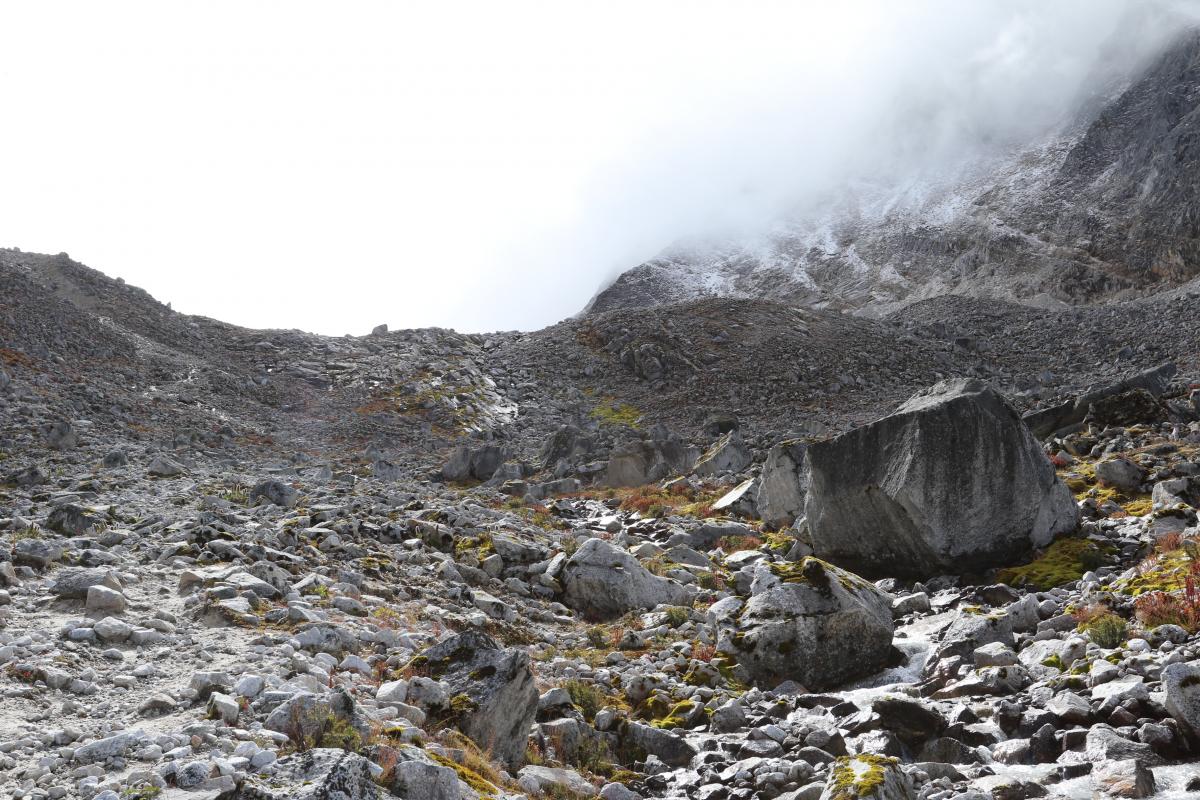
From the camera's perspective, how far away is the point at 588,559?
19.2m

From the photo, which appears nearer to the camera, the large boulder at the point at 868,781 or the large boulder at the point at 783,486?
the large boulder at the point at 868,781

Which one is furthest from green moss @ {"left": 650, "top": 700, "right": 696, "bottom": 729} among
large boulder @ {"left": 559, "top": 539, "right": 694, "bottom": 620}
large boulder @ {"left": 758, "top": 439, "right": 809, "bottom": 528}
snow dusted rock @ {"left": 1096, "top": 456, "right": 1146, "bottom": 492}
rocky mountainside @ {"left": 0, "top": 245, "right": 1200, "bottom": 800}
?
snow dusted rock @ {"left": 1096, "top": 456, "right": 1146, "bottom": 492}

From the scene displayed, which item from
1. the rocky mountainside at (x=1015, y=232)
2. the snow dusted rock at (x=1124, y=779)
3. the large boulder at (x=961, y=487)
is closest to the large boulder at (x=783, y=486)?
the large boulder at (x=961, y=487)

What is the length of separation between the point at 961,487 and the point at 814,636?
573 centimetres

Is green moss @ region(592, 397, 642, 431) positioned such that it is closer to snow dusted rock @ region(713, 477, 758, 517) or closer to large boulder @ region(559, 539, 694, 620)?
snow dusted rock @ region(713, 477, 758, 517)

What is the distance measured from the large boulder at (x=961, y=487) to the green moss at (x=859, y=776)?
9863mm

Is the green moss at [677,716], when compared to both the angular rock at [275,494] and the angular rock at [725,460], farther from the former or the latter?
the angular rock at [725,460]

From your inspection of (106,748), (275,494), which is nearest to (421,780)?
(106,748)

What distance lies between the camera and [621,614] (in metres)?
18.2

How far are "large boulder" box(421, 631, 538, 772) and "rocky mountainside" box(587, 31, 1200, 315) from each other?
111859 millimetres

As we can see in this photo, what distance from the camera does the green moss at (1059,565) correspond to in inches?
643

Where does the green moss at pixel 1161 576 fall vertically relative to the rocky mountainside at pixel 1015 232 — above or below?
below

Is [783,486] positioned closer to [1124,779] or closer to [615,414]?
[1124,779]

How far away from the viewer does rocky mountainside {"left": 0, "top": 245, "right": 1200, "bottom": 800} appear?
848cm
